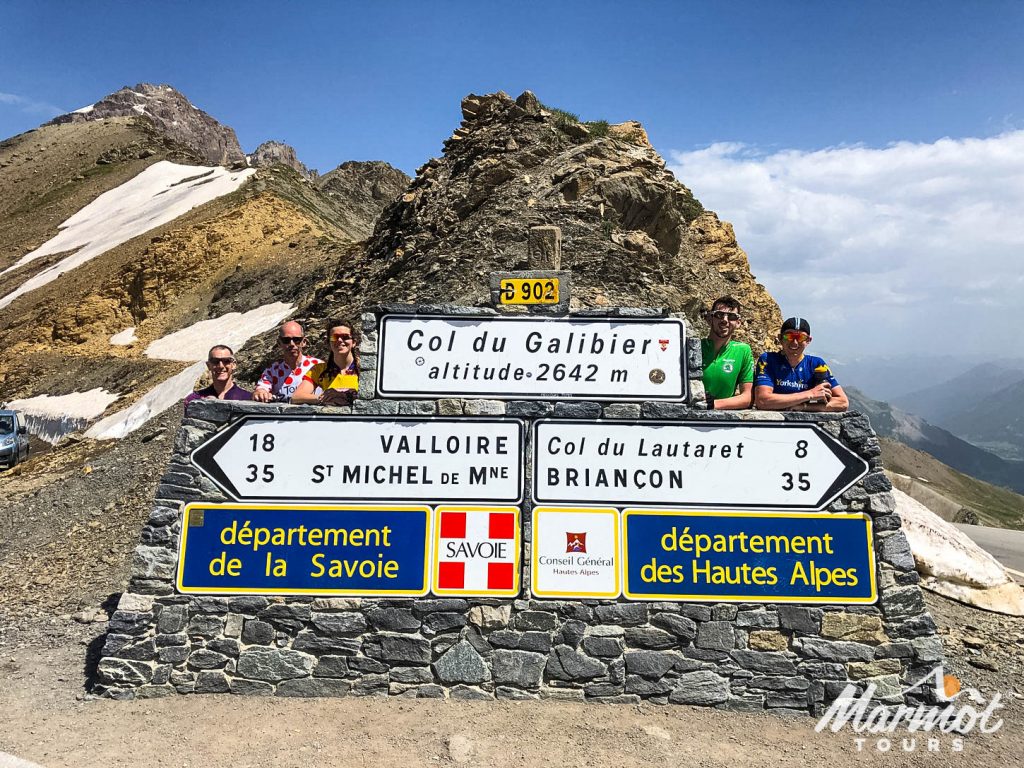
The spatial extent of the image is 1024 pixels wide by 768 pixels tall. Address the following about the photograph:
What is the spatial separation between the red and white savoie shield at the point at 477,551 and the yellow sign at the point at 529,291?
2.03 metres

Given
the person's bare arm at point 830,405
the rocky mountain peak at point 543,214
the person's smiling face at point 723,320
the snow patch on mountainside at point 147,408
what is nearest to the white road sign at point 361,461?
the person's smiling face at point 723,320

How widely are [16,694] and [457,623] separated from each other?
13.5 ft

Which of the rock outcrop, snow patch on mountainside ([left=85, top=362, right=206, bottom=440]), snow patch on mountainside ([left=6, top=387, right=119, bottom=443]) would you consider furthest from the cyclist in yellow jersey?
the rock outcrop

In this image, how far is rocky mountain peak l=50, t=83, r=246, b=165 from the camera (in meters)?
111

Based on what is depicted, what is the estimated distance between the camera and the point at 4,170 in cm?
5628

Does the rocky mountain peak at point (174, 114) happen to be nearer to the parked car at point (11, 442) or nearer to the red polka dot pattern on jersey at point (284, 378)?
the parked car at point (11, 442)

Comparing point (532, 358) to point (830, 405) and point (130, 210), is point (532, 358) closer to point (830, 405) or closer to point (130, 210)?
point (830, 405)

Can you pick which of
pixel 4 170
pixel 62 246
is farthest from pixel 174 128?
pixel 62 246

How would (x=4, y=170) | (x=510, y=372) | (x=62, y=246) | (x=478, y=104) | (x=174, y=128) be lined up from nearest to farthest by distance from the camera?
(x=510, y=372), (x=478, y=104), (x=62, y=246), (x=4, y=170), (x=174, y=128)

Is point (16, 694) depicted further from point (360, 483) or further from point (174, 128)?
point (174, 128)

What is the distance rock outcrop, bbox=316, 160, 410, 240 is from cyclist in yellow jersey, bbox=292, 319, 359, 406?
3784 centimetres

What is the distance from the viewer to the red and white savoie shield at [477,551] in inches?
201

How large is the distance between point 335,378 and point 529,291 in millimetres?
2134

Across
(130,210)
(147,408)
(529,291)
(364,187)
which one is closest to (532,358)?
(529,291)
